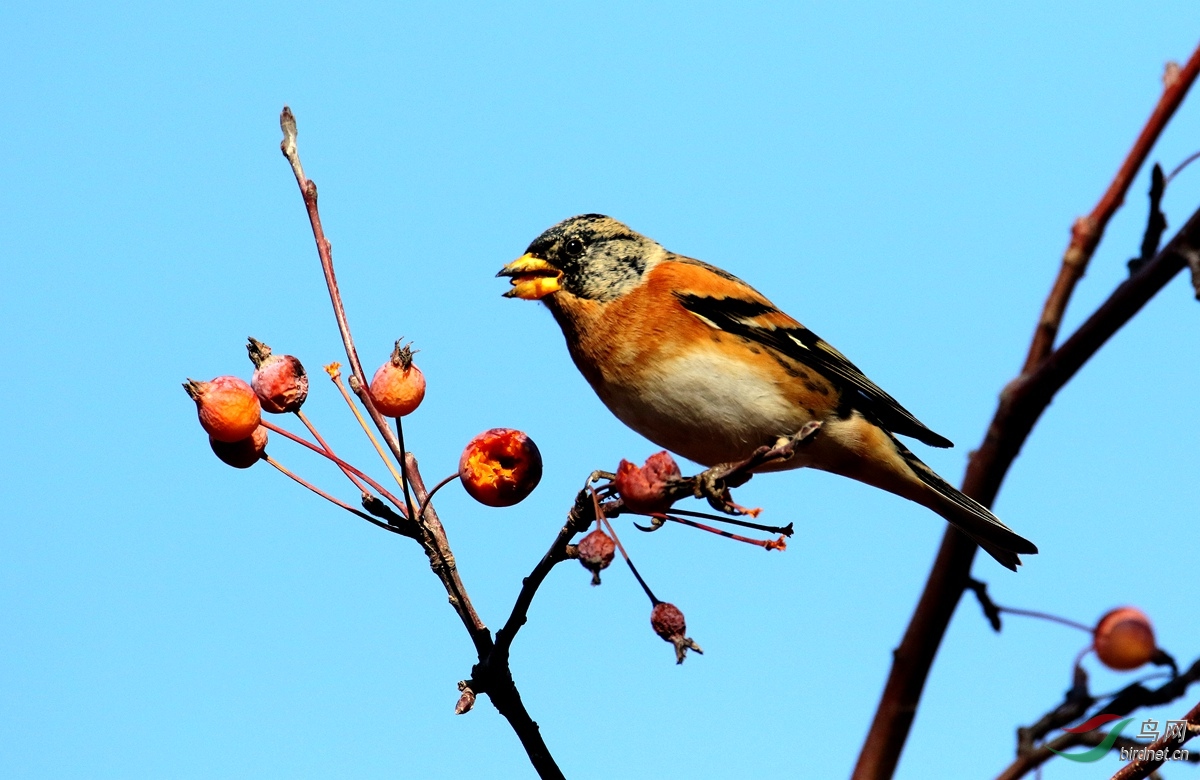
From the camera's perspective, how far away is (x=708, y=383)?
5367 mm

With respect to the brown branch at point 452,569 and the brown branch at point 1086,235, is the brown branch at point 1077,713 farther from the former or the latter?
the brown branch at point 452,569

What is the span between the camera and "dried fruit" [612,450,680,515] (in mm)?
3186

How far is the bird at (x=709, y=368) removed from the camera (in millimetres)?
5398

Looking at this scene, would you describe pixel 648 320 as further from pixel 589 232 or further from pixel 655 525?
pixel 655 525

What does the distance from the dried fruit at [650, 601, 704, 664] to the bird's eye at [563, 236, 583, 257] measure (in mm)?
3156

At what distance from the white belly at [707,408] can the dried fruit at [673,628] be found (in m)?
2.24

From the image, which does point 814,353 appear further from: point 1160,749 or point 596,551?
point 1160,749

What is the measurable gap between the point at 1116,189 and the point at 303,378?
294cm

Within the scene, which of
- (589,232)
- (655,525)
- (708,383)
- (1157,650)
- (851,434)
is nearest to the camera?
(1157,650)

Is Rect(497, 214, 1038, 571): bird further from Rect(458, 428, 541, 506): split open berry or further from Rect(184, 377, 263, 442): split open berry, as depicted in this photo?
Rect(184, 377, 263, 442): split open berry

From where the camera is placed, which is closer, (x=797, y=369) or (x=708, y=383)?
(x=708, y=383)

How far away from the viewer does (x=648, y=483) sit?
3193 millimetres

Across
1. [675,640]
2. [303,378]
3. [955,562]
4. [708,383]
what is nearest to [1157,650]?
[955,562]

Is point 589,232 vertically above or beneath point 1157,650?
above
